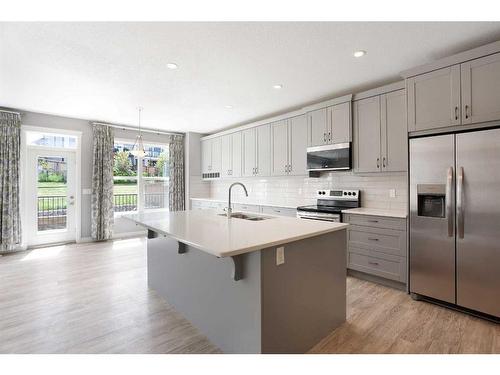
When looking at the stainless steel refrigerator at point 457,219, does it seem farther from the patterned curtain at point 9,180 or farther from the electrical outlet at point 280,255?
the patterned curtain at point 9,180

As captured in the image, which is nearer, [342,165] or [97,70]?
[97,70]

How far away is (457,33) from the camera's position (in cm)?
231

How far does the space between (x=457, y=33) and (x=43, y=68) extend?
14.0 feet

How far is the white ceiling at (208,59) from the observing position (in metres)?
2.28

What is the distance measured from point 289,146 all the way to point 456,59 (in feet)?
8.12

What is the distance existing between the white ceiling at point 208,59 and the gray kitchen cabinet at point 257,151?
0.74 m

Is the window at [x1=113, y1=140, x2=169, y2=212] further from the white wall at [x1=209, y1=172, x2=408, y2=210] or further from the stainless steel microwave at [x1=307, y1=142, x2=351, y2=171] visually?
the stainless steel microwave at [x1=307, y1=142, x2=351, y2=171]

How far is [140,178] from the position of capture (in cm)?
627

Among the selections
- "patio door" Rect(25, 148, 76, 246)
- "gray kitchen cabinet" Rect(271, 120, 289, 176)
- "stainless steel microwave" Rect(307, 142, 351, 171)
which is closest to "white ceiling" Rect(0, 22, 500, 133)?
"gray kitchen cabinet" Rect(271, 120, 289, 176)

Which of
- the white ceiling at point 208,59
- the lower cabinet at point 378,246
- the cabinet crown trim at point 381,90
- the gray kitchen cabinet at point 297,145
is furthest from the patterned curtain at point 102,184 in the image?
the cabinet crown trim at point 381,90
